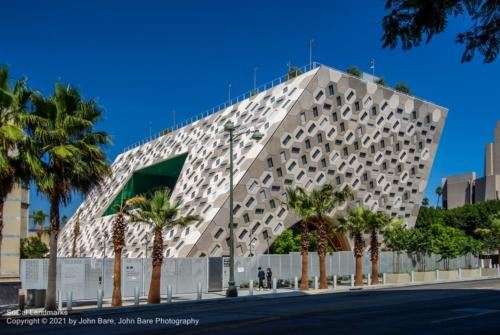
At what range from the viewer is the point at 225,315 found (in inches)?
784

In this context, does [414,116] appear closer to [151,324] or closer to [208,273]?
[208,273]

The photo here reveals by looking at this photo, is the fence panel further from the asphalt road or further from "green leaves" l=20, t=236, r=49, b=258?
"green leaves" l=20, t=236, r=49, b=258

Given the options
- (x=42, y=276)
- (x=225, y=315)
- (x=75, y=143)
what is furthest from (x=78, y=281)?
(x=225, y=315)

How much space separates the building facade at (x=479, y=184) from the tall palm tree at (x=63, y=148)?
317 feet

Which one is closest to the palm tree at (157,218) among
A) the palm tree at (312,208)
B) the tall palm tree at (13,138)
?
the tall palm tree at (13,138)

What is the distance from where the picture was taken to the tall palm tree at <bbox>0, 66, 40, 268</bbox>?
21.0 metres

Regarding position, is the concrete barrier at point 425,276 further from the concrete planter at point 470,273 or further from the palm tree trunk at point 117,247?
the palm tree trunk at point 117,247

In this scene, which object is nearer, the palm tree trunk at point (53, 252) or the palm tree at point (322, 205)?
the palm tree trunk at point (53, 252)

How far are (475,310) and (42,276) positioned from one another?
2030 centimetres

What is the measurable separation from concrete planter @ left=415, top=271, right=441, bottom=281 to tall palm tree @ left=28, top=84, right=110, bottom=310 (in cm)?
3277

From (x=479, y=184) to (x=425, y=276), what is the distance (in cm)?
7430

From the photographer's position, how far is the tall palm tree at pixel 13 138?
828 inches

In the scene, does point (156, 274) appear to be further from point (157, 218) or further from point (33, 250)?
point (33, 250)

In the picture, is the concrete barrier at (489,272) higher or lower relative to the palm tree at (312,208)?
lower
